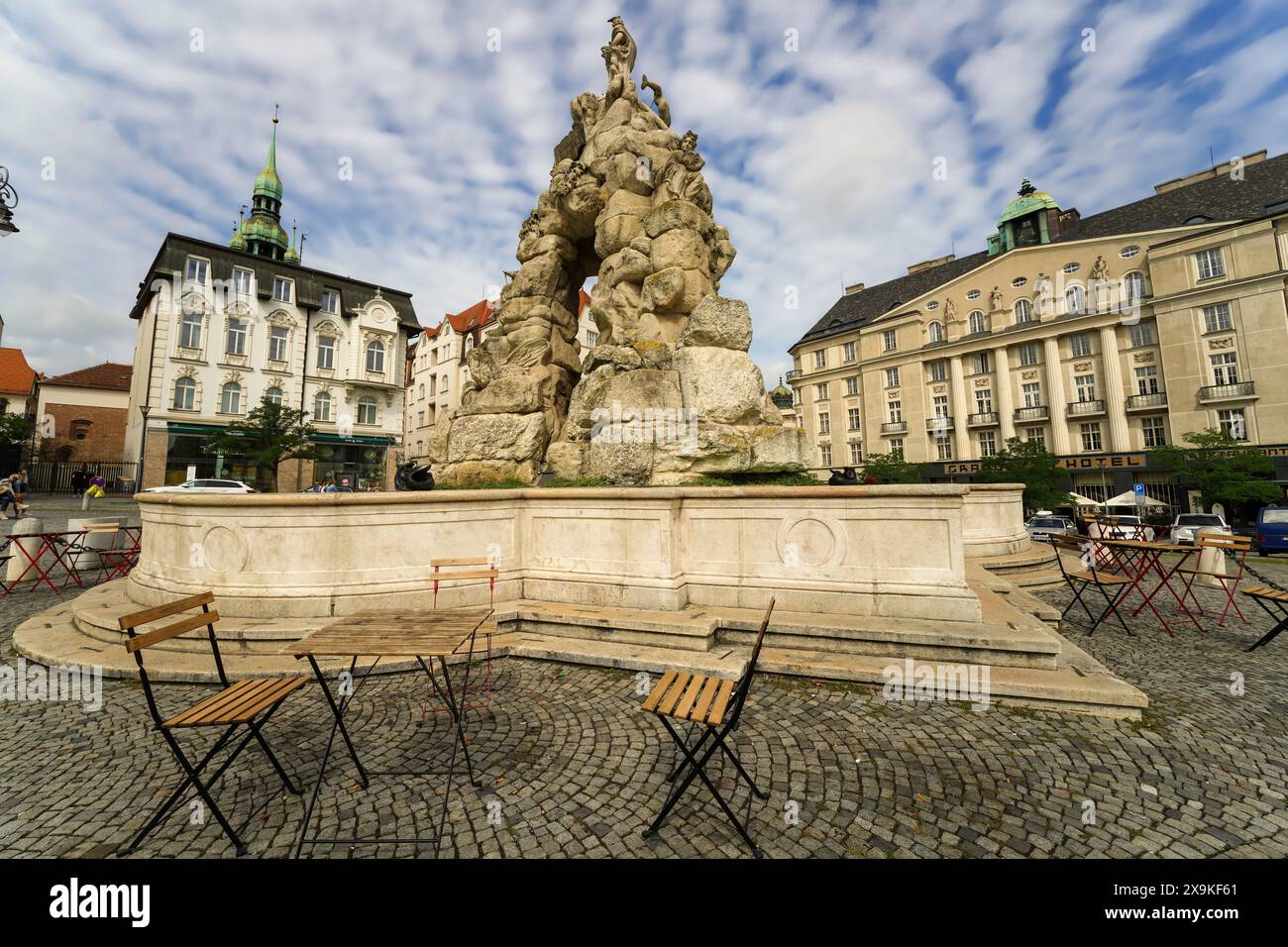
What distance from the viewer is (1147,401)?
30.9m

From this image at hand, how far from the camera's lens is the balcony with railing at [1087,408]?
3244 centimetres

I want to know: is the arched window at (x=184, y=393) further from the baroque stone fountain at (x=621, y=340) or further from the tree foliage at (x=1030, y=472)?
the tree foliage at (x=1030, y=472)

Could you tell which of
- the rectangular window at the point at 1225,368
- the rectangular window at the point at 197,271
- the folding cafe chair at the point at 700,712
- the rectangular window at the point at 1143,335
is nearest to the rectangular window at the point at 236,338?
the rectangular window at the point at 197,271

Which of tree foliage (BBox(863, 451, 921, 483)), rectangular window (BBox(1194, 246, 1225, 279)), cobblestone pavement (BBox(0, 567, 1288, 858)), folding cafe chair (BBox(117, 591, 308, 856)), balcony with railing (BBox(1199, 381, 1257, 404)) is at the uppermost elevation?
rectangular window (BBox(1194, 246, 1225, 279))

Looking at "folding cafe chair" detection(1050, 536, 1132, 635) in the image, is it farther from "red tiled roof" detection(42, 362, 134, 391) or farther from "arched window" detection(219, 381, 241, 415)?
"red tiled roof" detection(42, 362, 134, 391)

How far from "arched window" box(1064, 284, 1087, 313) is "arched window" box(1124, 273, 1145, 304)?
6.73 feet

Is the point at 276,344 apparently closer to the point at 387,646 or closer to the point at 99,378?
the point at 99,378

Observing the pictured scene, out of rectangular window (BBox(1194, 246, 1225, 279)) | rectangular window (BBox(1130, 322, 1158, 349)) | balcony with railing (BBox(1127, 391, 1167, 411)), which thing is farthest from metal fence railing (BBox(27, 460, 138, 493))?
rectangular window (BBox(1194, 246, 1225, 279))

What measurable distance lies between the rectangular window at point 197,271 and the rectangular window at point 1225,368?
188ft

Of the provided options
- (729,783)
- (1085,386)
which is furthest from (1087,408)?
(729,783)

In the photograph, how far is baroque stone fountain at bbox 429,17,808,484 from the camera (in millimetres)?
6578

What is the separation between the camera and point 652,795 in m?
2.57

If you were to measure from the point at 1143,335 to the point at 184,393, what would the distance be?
56617 mm
